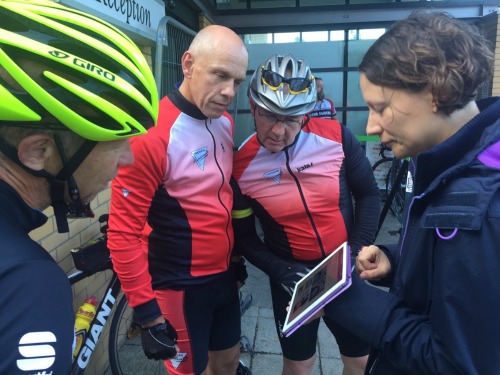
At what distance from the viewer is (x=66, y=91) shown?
89cm

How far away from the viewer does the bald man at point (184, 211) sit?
168cm

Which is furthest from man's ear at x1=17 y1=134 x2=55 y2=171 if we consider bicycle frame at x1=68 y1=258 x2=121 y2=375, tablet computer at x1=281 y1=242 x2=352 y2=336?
bicycle frame at x1=68 y1=258 x2=121 y2=375

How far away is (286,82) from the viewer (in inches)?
74.3

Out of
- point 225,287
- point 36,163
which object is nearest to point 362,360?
point 225,287

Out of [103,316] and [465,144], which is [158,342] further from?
[465,144]

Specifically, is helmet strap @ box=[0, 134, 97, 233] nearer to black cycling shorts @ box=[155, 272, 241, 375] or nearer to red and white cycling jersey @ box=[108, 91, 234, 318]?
red and white cycling jersey @ box=[108, 91, 234, 318]

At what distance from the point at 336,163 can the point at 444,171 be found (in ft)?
3.12

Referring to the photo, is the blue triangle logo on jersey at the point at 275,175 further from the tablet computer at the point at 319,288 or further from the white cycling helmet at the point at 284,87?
the tablet computer at the point at 319,288

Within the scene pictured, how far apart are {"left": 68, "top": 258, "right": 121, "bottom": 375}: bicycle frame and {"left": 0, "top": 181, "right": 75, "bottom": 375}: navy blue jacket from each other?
5.47 feet

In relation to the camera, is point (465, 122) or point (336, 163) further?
point (336, 163)

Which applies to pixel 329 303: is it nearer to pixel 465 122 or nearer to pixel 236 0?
pixel 465 122

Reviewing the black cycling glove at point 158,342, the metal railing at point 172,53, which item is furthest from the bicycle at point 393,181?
the black cycling glove at point 158,342

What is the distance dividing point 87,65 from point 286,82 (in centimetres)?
113

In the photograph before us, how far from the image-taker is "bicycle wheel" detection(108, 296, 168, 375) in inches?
107
